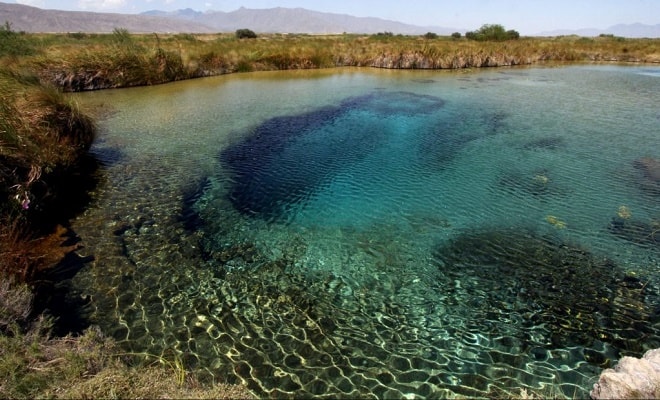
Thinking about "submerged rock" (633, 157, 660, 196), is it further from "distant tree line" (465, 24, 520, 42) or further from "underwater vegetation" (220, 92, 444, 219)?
"distant tree line" (465, 24, 520, 42)

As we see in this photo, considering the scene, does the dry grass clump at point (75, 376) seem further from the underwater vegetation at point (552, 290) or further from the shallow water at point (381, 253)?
the underwater vegetation at point (552, 290)

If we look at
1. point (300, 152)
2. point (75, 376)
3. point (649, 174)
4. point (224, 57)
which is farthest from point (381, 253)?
point (224, 57)

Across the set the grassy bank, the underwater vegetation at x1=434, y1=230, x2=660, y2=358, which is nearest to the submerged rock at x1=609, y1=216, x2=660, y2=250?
the underwater vegetation at x1=434, y1=230, x2=660, y2=358

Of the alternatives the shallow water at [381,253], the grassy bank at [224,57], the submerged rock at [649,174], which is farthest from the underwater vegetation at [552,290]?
the grassy bank at [224,57]

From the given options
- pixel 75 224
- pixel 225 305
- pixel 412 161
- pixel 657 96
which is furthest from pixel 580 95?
pixel 75 224

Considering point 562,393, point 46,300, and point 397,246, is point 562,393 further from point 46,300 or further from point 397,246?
point 46,300

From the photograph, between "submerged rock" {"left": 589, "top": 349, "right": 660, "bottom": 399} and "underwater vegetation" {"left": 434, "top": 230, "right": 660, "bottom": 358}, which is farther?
"underwater vegetation" {"left": 434, "top": 230, "right": 660, "bottom": 358}

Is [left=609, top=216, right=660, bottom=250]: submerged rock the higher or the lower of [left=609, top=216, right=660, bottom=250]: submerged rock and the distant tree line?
the lower
